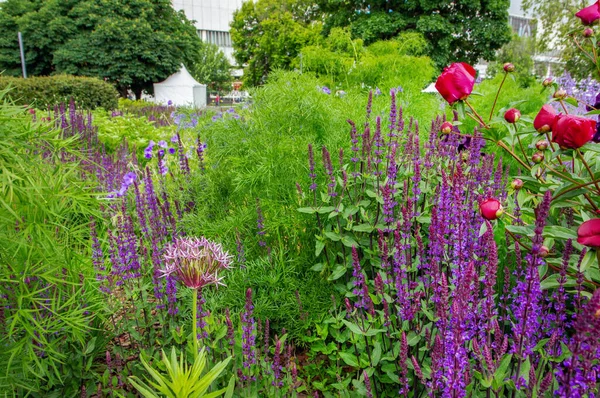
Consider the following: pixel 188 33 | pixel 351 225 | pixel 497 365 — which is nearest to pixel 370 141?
pixel 351 225

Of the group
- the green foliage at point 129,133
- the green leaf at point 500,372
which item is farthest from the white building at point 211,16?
the green leaf at point 500,372

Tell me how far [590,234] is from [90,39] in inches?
1222

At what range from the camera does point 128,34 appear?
27859 millimetres

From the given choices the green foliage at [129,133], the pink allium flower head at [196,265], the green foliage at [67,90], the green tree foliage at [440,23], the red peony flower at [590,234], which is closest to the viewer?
the red peony flower at [590,234]

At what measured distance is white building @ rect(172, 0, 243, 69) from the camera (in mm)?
63906

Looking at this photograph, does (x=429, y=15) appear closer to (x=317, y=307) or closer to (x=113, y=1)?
(x=113, y=1)

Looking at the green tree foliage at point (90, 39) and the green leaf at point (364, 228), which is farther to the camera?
the green tree foliage at point (90, 39)

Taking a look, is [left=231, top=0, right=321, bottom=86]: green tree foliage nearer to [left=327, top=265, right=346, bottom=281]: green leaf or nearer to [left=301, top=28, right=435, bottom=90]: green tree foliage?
[left=301, top=28, right=435, bottom=90]: green tree foliage

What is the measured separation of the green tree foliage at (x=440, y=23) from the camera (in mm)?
19906

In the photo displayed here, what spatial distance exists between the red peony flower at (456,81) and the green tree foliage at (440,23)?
751 inches

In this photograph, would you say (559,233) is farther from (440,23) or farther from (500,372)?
(440,23)

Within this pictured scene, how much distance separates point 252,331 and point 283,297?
0.54 meters

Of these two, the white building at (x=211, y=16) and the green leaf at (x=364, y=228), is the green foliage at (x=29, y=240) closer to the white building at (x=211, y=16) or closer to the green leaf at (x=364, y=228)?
the green leaf at (x=364, y=228)

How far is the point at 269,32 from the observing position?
2812 centimetres
